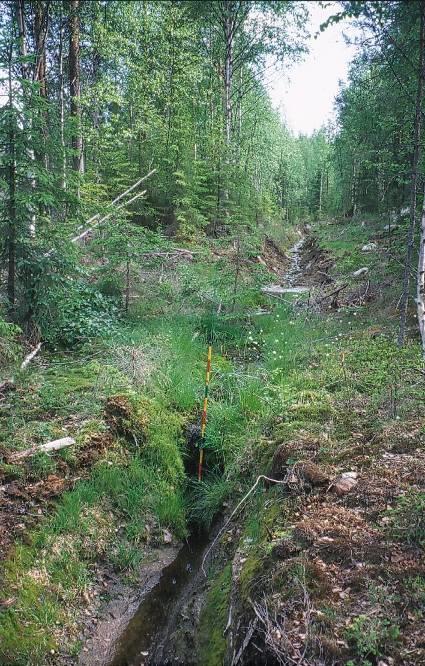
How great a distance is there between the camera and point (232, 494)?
17.6 feet

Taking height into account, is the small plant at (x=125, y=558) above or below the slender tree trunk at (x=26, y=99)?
below

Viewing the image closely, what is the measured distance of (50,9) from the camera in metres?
3.26

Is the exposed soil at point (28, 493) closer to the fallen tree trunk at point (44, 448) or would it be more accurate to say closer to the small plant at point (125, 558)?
the fallen tree trunk at point (44, 448)

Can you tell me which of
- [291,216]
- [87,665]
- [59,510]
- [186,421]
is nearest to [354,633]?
[87,665]

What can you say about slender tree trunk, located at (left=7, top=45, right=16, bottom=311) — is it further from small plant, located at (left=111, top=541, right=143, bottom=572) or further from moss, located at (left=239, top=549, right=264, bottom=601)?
moss, located at (left=239, top=549, right=264, bottom=601)

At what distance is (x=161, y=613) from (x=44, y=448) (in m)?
1.90

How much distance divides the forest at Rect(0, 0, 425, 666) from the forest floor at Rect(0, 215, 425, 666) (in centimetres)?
2

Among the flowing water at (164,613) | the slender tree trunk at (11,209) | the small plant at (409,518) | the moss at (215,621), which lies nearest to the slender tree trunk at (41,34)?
the slender tree trunk at (11,209)

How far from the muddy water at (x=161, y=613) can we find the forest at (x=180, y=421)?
0.7 inches

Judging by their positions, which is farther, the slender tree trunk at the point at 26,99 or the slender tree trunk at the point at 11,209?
the slender tree trunk at the point at 11,209

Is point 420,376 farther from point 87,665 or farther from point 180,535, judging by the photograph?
point 87,665

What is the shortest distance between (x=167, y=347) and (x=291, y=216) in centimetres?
4030

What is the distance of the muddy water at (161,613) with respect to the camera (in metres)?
3.77

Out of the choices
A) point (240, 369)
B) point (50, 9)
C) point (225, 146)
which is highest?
point (225, 146)
